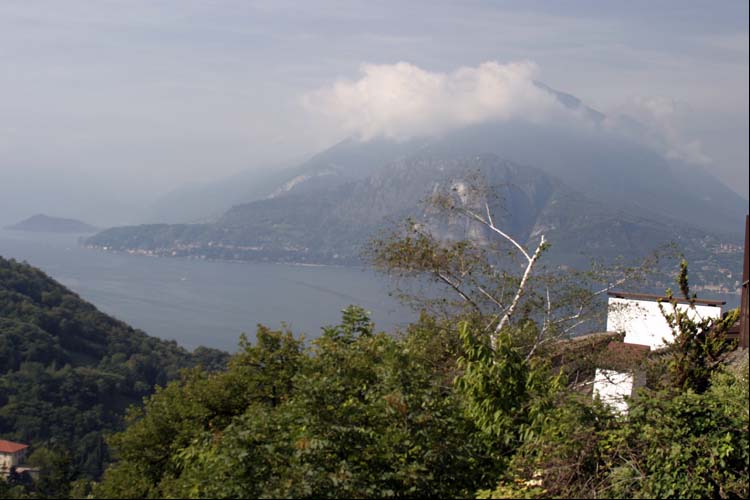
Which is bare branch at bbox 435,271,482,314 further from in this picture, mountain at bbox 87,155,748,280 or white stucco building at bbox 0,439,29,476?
mountain at bbox 87,155,748,280

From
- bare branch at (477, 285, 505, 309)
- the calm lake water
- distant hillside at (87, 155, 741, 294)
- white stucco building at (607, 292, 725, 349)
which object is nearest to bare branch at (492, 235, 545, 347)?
bare branch at (477, 285, 505, 309)

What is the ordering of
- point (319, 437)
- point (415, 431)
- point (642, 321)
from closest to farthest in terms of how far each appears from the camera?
point (319, 437) < point (415, 431) < point (642, 321)

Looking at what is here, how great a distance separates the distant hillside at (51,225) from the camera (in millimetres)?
158000

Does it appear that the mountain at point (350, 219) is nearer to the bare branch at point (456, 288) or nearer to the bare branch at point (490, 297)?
the bare branch at point (490, 297)

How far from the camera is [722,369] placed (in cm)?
723

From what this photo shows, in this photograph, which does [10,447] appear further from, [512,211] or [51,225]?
[51,225]

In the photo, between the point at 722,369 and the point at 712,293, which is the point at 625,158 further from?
the point at 722,369

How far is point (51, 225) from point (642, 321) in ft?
546

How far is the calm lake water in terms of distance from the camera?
62.5 meters

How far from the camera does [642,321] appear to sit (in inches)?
497

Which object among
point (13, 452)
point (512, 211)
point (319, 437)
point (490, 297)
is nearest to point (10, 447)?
point (13, 452)

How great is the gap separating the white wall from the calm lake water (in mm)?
27679

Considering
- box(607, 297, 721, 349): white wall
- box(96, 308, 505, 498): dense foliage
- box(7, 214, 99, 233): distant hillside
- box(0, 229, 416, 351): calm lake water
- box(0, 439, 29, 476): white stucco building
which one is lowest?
box(0, 439, 29, 476): white stucco building

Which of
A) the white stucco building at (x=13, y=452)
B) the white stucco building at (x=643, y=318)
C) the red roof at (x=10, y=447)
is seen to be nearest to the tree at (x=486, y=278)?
the white stucco building at (x=643, y=318)
